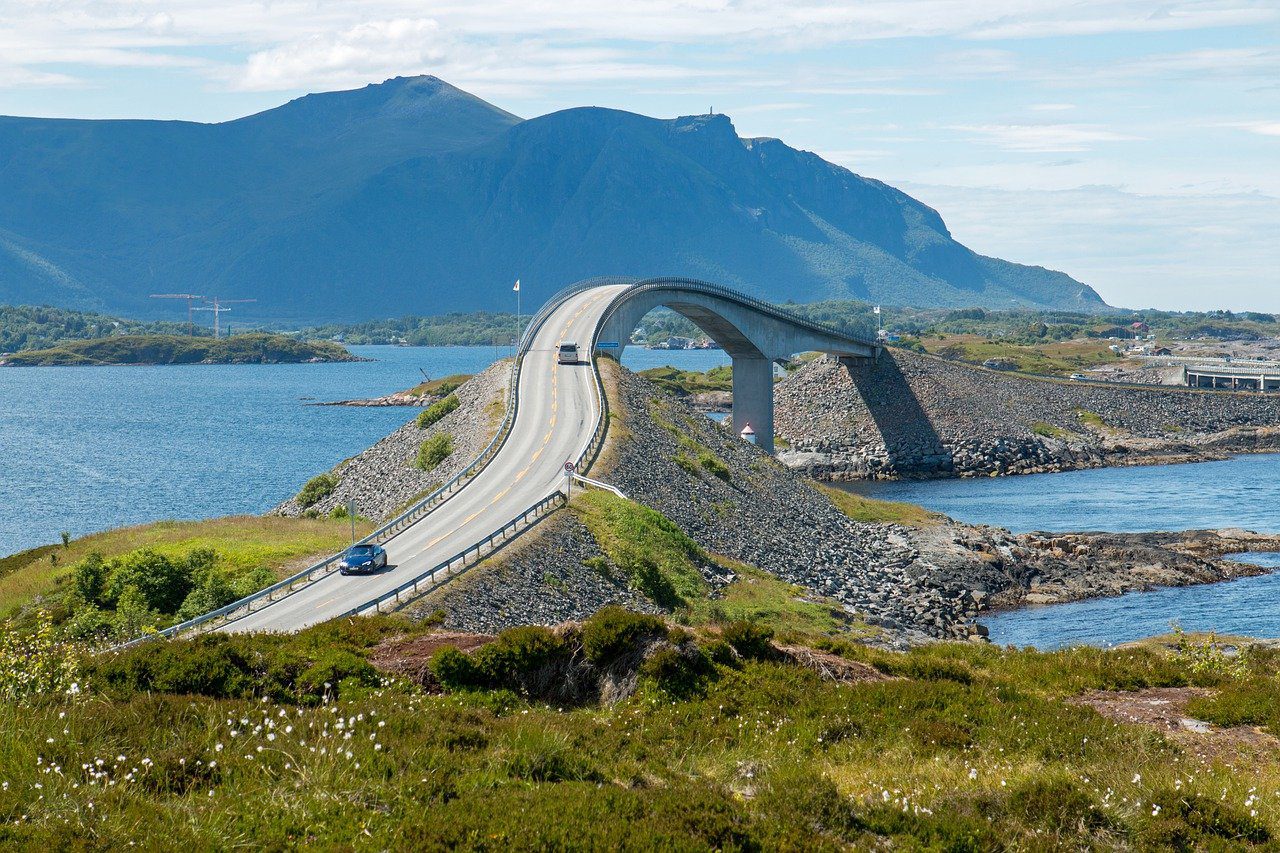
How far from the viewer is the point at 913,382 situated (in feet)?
437

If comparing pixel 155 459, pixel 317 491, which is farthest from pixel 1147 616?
pixel 155 459

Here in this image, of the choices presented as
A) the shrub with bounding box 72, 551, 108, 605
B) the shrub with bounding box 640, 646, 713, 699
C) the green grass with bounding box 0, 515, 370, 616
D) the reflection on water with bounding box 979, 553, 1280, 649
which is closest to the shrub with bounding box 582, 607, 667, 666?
the shrub with bounding box 640, 646, 713, 699

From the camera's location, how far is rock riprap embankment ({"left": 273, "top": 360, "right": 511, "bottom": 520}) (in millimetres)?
67250

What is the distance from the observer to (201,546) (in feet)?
159

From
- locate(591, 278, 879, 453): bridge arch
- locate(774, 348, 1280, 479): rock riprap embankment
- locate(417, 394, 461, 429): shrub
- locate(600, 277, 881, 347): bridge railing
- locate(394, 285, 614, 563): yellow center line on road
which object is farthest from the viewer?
locate(774, 348, 1280, 479): rock riprap embankment

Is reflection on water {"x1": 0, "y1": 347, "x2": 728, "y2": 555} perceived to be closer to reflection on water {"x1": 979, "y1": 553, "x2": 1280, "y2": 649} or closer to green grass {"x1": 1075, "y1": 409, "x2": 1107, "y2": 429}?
reflection on water {"x1": 979, "y1": 553, "x2": 1280, "y2": 649}

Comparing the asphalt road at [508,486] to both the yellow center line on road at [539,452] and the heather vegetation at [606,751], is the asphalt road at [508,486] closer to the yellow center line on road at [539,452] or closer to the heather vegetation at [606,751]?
the yellow center line on road at [539,452]

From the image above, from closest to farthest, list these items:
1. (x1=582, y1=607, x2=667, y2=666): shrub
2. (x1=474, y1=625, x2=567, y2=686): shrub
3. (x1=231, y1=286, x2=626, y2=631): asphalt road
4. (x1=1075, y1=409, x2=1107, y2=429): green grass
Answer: (x1=474, y1=625, x2=567, y2=686): shrub, (x1=582, y1=607, x2=667, y2=666): shrub, (x1=231, y1=286, x2=626, y2=631): asphalt road, (x1=1075, y1=409, x2=1107, y2=429): green grass

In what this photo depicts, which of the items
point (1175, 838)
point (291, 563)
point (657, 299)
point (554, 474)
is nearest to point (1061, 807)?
point (1175, 838)

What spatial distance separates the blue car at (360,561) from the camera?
42.9m

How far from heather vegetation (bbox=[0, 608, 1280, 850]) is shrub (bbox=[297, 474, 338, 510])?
4848 centimetres

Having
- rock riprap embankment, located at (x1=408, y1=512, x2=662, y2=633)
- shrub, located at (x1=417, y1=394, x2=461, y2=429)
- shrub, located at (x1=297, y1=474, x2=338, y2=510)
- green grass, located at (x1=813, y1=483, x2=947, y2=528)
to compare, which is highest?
shrub, located at (x1=417, y1=394, x2=461, y2=429)

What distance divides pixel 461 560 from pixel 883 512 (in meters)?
45.5

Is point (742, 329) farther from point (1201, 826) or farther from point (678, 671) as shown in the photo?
point (1201, 826)
